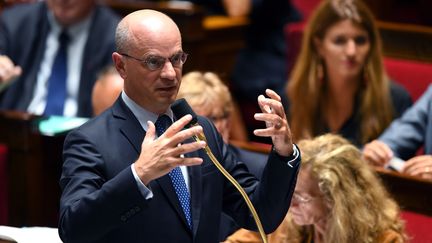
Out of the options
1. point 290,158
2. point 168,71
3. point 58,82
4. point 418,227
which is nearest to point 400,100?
point 418,227

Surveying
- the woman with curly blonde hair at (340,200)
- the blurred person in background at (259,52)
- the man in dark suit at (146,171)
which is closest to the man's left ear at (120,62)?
the man in dark suit at (146,171)

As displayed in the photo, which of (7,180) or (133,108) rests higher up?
(133,108)

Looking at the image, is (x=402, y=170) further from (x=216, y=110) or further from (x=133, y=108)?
(x=133, y=108)

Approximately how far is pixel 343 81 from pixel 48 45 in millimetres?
774

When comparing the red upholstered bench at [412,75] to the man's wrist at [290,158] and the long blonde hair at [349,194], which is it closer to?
the long blonde hair at [349,194]

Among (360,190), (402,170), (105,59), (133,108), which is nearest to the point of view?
(133,108)

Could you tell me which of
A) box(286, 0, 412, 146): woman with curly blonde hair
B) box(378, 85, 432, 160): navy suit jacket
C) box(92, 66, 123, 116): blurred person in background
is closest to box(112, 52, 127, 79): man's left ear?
box(92, 66, 123, 116): blurred person in background

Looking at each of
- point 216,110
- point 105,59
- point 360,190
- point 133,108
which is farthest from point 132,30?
point 105,59

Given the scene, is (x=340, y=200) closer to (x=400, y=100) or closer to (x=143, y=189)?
(x=143, y=189)

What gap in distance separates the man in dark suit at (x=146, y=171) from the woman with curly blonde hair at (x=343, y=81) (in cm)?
92

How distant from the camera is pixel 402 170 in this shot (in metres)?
1.72

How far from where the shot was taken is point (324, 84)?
7.20 feet

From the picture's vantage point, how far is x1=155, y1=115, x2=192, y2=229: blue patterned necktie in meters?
1.14

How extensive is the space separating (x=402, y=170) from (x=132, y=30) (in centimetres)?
78
